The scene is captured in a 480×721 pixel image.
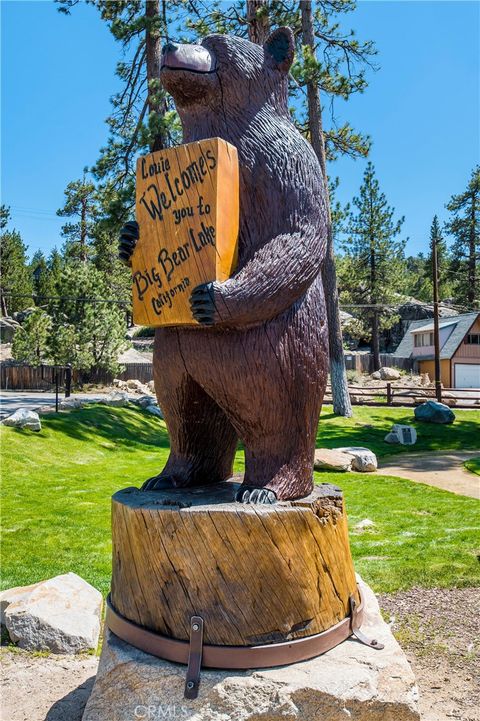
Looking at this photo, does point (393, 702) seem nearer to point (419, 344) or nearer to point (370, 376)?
point (370, 376)

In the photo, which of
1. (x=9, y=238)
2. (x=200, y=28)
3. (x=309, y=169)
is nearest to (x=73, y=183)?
(x=200, y=28)

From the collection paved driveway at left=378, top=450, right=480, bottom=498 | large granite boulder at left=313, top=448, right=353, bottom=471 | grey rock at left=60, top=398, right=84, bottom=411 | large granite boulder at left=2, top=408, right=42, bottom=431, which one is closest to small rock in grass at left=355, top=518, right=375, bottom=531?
paved driveway at left=378, top=450, right=480, bottom=498

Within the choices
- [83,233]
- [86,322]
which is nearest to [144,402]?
[86,322]

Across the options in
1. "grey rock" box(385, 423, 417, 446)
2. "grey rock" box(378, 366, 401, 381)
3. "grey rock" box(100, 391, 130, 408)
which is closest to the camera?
"grey rock" box(385, 423, 417, 446)

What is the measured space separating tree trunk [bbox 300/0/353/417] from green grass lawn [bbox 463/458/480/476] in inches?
139

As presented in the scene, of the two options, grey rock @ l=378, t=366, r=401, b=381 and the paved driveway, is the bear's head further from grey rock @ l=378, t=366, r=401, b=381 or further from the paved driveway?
grey rock @ l=378, t=366, r=401, b=381

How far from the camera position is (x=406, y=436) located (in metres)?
12.8

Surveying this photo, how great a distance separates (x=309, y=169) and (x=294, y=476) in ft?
3.81

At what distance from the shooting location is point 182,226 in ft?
6.95

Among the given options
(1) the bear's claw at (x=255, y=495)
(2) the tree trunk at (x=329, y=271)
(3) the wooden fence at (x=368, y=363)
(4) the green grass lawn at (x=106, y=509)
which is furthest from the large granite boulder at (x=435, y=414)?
(3) the wooden fence at (x=368, y=363)

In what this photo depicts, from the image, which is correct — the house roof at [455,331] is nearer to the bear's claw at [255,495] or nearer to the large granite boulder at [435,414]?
the large granite boulder at [435,414]

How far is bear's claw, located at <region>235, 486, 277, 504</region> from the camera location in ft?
6.53

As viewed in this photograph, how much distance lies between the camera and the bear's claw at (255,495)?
199 cm

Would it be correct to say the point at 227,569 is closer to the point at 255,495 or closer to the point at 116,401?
the point at 255,495
